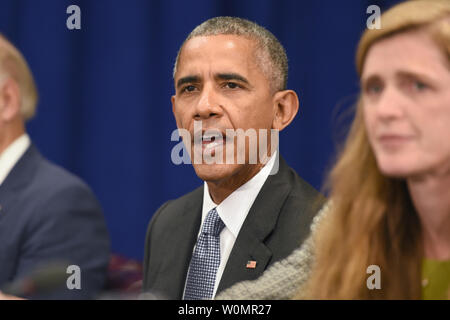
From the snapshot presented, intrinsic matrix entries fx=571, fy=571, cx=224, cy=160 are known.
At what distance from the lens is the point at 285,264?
3.62 ft

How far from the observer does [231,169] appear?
47.1 inches

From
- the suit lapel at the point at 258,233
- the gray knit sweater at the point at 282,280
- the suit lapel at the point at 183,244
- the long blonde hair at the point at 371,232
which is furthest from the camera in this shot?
the suit lapel at the point at 183,244

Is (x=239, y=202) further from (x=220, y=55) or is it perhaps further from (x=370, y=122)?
(x=370, y=122)

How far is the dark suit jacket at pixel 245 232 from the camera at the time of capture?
1.17 m

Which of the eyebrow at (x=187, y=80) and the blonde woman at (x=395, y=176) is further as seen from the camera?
the eyebrow at (x=187, y=80)

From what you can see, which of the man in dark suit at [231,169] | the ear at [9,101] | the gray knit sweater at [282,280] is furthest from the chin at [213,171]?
the ear at [9,101]

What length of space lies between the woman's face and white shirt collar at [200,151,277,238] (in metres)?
0.47

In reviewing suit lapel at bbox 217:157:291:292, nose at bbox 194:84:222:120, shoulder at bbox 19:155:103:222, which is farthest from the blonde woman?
shoulder at bbox 19:155:103:222

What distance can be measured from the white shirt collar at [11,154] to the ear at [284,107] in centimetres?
56

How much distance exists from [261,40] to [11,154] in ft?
1.96

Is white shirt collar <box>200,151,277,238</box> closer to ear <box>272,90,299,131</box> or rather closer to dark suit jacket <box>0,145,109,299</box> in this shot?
ear <box>272,90,299,131</box>

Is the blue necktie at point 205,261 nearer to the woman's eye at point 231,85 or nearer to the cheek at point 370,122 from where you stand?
the woman's eye at point 231,85
